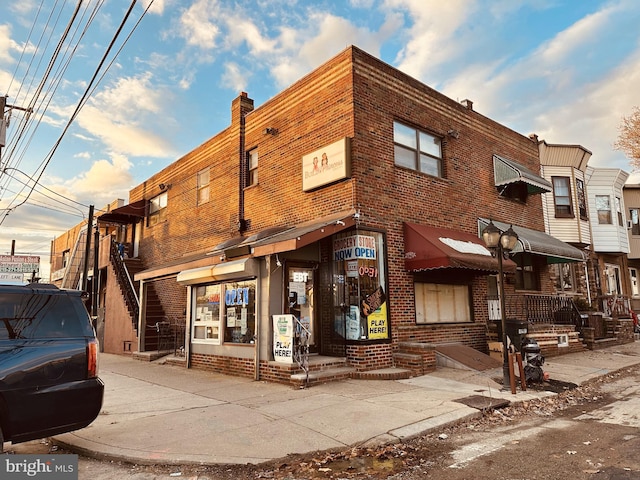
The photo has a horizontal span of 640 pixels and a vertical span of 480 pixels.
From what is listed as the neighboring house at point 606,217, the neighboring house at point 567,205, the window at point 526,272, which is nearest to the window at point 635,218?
the neighboring house at point 606,217

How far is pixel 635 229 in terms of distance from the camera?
26.4 m

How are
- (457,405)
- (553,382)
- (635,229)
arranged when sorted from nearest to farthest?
(457,405)
(553,382)
(635,229)

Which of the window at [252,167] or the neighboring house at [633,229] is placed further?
the neighboring house at [633,229]

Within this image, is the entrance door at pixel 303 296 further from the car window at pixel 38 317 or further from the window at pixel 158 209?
the window at pixel 158 209

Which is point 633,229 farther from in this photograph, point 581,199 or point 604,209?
point 581,199

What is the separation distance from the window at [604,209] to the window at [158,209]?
2067 centimetres

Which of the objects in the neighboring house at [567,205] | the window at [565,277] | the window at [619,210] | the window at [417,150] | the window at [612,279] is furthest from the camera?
the window at [612,279]

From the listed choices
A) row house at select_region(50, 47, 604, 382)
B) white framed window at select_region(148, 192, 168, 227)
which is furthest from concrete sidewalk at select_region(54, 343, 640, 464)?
white framed window at select_region(148, 192, 168, 227)

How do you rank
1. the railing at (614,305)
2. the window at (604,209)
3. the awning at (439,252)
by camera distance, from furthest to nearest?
the window at (604,209)
the railing at (614,305)
the awning at (439,252)

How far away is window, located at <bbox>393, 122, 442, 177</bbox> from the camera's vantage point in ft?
40.6

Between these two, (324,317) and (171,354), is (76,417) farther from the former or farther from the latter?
(171,354)

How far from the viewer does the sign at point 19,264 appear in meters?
31.3

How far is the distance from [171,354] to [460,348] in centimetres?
927

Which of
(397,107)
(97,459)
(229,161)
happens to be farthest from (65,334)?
(229,161)
